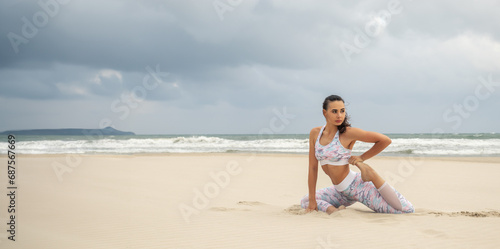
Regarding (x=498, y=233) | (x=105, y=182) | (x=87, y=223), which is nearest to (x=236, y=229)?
(x=87, y=223)

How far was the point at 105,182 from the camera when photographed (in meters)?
9.95

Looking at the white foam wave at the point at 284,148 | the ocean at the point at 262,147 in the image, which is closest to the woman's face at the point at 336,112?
the ocean at the point at 262,147

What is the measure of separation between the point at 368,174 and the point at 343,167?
355 mm

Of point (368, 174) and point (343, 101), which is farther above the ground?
point (343, 101)

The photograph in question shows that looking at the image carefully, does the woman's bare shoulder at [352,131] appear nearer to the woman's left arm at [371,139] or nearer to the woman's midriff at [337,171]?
the woman's left arm at [371,139]

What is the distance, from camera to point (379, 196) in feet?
17.9

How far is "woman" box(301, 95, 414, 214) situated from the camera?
16.8 feet

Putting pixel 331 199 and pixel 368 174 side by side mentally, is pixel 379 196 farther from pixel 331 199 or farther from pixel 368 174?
pixel 331 199

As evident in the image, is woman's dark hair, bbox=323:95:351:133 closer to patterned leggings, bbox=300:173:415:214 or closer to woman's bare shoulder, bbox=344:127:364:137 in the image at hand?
woman's bare shoulder, bbox=344:127:364:137

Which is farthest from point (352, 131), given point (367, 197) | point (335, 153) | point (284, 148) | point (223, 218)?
→ point (284, 148)

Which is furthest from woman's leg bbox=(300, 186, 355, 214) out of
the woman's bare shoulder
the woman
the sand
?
the woman's bare shoulder

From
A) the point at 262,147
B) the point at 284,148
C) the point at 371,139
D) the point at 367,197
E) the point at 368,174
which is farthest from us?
the point at 262,147

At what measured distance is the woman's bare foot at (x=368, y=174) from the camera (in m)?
5.07

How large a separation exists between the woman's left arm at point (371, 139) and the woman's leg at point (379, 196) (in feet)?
1.55
